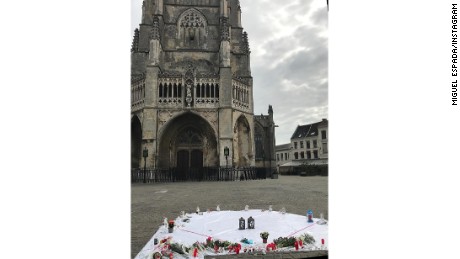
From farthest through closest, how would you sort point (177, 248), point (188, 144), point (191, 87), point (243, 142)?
point (243, 142) < point (188, 144) < point (191, 87) < point (177, 248)

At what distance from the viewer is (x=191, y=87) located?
16.2m

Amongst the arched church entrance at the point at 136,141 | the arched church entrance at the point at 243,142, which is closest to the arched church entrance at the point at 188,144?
the arched church entrance at the point at 136,141

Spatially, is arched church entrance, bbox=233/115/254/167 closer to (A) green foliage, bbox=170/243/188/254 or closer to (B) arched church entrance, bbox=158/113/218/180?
(B) arched church entrance, bbox=158/113/218/180

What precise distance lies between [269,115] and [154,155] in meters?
9.77

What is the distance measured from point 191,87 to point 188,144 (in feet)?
13.0

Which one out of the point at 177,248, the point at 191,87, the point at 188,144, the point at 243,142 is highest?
the point at 191,87

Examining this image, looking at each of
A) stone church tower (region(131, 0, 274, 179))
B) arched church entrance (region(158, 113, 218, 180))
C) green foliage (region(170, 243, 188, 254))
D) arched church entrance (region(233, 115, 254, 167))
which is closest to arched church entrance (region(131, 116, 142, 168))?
stone church tower (region(131, 0, 274, 179))

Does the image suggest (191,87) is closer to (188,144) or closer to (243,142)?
(188,144)

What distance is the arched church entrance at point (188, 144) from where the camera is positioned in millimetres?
16422

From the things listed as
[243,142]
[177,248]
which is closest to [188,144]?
[243,142]

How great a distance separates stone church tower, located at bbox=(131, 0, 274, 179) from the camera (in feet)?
51.6

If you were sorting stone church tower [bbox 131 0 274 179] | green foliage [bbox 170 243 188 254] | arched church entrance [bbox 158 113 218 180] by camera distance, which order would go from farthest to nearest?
arched church entrance [bbox 158 113 218 180]
stone church tower [bbox 131 0 274 179]
green foliage [bbox 170 243 188 254]
